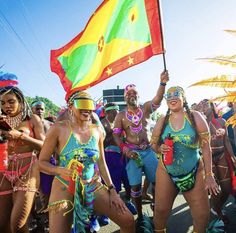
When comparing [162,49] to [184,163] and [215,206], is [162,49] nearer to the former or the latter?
[184,163]

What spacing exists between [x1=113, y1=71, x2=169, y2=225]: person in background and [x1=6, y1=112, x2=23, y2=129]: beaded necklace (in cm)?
223

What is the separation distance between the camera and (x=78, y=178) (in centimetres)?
309

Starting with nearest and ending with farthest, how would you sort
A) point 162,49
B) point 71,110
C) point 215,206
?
point 71,110
point 162,49
point 215,206

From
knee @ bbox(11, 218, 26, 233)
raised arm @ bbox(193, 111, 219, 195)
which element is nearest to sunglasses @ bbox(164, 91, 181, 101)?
raised arm @ bbox(193, 111, 219, 195)

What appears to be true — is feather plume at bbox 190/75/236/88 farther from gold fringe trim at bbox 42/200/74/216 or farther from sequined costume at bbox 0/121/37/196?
sequined costume at bbox 0/121/37/196

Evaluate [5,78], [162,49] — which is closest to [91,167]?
[5,78]

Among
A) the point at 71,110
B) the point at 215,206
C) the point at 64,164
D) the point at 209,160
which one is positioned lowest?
the point at 215,206

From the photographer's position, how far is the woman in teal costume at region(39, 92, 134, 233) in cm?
303

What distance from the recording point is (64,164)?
325 centimetres

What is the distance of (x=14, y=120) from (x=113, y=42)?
2113mm

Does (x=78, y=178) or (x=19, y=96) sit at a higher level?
(x=19, y=96)

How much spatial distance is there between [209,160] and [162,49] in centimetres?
178

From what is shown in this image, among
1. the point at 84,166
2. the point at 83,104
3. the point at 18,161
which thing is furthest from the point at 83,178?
the point at 18,161

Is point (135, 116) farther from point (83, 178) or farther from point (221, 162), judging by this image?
point (83, 178)
